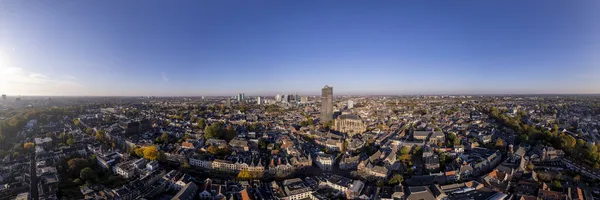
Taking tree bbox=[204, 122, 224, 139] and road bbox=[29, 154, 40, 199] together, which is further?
tree bbox=[204, 122, 224, 139]

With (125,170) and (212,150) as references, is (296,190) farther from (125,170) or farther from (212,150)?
(125,170)

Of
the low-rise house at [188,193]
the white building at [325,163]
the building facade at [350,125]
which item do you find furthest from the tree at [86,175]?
the building facade at [350,125]

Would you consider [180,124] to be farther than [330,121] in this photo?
No

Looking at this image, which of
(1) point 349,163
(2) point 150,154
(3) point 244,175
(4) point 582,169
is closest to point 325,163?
(1) point 349,163

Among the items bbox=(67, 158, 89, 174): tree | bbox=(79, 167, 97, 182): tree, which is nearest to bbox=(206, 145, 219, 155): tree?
bbox=(79, 167, 97, 182): tree

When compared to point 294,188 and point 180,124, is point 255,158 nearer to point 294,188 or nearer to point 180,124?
point 294,188

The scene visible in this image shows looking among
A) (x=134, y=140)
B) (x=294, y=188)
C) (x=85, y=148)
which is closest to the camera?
(x=294, y=188)

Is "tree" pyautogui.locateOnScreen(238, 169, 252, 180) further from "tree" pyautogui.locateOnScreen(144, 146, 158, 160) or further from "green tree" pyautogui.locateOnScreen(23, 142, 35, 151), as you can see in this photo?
"green tree" pyautogui.locateOnScreen(23, 142, 35, 151)

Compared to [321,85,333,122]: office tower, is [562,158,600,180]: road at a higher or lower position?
lower

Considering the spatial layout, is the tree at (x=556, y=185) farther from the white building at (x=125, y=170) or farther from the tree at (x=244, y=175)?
the white building at (x=125, y=170)

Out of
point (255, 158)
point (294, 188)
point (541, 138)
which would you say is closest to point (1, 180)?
point (255, 158)

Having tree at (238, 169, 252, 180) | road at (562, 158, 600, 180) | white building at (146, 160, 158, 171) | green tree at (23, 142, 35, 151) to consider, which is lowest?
road at (562, 158, 600, 180)
